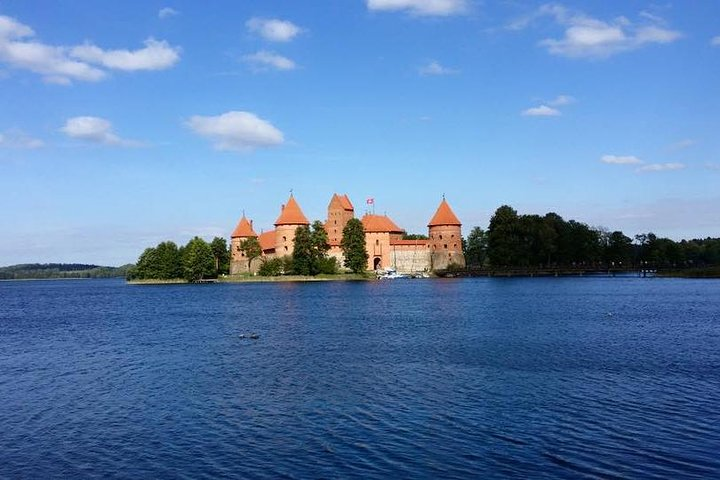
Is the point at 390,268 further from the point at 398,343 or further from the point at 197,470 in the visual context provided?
the point at 197,470

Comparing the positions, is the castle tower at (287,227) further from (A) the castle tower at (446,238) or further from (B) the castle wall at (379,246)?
(A) the castle tower at (446,238)

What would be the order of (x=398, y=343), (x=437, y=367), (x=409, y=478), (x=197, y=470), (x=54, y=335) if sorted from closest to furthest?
(x=409, y=478) < (x=197, y=470) < (x=437, y=367) < (x=398, y=343) < (x=54, y=335)

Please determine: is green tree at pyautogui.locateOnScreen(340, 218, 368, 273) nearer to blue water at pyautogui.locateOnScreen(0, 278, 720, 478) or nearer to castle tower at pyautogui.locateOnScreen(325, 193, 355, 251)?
castle tower at pyautogui.locateOnScreen(325, 193, 355, 251)

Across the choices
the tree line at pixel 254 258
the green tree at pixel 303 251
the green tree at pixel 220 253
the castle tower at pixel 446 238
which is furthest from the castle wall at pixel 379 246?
the green tree at pixel 220 253

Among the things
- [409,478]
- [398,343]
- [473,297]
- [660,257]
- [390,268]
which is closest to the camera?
[409,478]

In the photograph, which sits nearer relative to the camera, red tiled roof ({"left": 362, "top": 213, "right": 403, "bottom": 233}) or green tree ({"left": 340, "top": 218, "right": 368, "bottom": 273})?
green tree ({"left": 340, "top": 218, "right": 368, "bottom": 273})

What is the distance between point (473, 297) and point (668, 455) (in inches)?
1742

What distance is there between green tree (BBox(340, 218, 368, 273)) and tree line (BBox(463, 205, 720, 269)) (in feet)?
68.8

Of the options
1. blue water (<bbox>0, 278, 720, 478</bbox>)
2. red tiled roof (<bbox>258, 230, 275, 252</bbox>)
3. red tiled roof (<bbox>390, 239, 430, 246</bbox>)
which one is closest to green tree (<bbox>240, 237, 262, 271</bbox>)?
red tiled roof (<bbox>258, 230, 275, 252</bbox>)

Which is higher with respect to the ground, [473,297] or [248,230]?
[248,230]

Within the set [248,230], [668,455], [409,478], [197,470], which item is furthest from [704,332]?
[248,230]

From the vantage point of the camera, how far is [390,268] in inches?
4395

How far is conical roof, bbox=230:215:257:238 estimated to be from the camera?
11462 centimetres

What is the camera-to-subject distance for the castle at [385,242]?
363 feet
